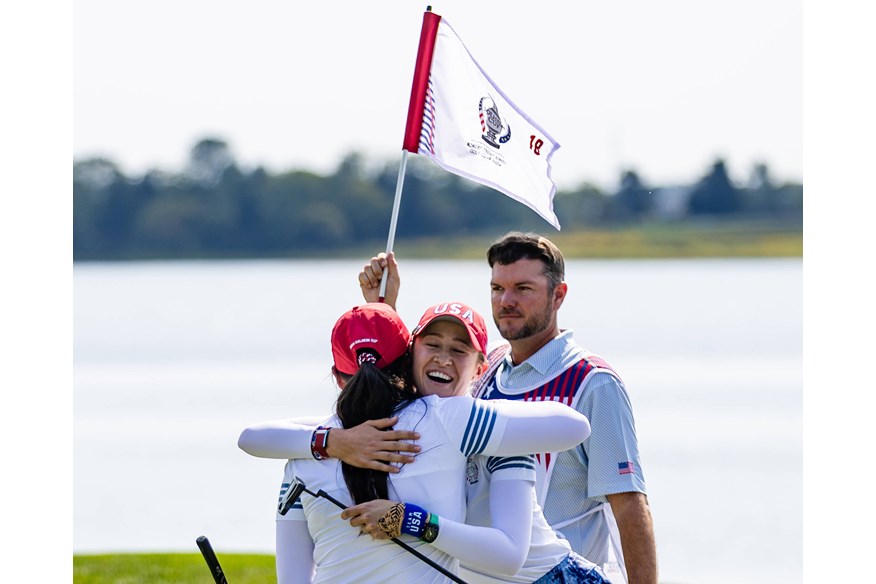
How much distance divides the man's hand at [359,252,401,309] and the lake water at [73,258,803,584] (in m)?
5.76

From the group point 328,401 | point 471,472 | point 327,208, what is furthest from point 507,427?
point 327,208

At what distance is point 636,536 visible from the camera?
3816 mm

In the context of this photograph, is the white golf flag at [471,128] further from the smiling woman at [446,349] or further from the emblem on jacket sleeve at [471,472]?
the emblem on jacket sleeve at [471,472]

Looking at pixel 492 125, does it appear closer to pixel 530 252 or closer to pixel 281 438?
pixel 530 252

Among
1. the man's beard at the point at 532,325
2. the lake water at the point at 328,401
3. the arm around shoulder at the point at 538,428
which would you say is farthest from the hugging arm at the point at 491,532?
the lake water at the point at 328,401

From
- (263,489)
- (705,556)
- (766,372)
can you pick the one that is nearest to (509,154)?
(705,556)

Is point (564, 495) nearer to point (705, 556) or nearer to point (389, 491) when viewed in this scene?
point (389, 491)

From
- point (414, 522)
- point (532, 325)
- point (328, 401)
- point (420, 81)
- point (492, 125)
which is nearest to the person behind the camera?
point (414, 522)

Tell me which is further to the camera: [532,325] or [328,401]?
[328,401]

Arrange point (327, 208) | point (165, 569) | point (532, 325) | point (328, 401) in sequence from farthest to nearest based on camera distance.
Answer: point (327, 208) < point (328, 401) < point (165, 569) < point (532, 325)

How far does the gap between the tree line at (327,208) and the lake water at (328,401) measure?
21.7ft

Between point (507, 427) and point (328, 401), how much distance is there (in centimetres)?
1815

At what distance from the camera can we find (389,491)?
3.03m

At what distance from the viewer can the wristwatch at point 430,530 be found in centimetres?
294
